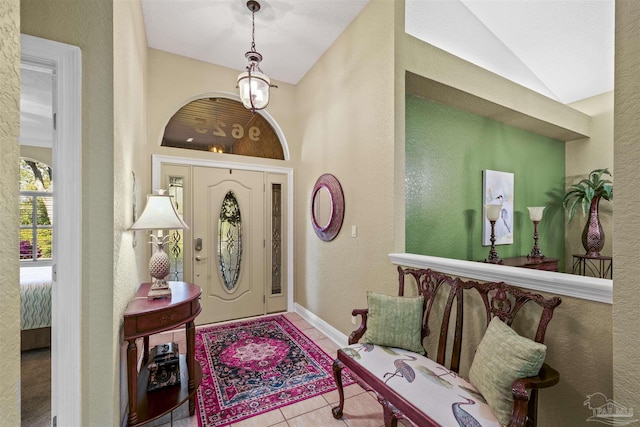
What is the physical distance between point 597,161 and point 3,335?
607cm

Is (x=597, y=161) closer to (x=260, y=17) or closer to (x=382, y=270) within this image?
(x=382, y=270)

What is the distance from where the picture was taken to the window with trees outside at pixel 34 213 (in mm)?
4133

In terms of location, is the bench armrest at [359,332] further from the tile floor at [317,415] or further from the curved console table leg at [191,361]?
the curved console table leg at [191,361]

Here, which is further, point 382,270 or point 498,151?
point 498,151

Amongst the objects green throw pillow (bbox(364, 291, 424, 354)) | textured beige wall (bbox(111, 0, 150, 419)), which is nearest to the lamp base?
textured beige wall (bbox(111, 0, 150, 419))

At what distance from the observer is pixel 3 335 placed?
587 mm

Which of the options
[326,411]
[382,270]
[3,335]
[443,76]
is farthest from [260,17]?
[326,411]

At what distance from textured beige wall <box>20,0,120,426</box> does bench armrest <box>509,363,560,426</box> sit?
6.45 feet

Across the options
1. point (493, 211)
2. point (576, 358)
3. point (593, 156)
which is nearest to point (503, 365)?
point (576, 358)

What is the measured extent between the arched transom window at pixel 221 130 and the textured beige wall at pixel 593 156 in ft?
15.1

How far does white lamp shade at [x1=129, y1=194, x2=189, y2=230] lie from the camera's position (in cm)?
186

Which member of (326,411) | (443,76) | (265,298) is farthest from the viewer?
(265,298)

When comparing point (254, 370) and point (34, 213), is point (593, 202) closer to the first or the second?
point (254, 370)

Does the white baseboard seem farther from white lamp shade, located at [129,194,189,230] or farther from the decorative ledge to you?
white lamp shade, located at [129,194,189,230]
